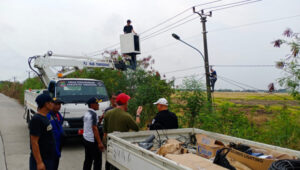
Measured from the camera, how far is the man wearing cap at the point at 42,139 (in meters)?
3.34

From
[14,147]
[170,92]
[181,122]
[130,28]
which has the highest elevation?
[130,28]

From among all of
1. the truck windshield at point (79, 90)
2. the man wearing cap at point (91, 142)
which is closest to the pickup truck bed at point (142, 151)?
the man wearing cap at point (91, 142)

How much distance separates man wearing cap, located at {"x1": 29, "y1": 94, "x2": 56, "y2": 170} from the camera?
11.0ft

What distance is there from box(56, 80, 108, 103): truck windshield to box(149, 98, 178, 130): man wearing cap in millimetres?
4229

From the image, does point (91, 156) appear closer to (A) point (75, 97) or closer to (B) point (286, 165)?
(B) point (286, 165)

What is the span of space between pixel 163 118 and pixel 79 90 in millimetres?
4888

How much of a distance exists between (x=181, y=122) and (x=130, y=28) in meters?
8.06

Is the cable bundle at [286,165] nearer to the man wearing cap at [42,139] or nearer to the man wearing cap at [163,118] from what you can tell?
the man wearing cap at [163,118]

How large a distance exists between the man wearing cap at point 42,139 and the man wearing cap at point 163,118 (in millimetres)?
1905

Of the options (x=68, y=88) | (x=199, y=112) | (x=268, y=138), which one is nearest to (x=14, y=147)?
(x=68, y=88)

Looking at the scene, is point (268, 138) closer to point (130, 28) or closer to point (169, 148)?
point (169, 148)

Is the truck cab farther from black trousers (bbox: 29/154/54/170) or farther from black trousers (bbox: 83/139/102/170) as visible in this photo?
black trousers (bbox: 29/154/54/170)

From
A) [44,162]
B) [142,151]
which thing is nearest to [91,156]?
[44,162]

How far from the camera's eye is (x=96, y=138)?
187 inches
